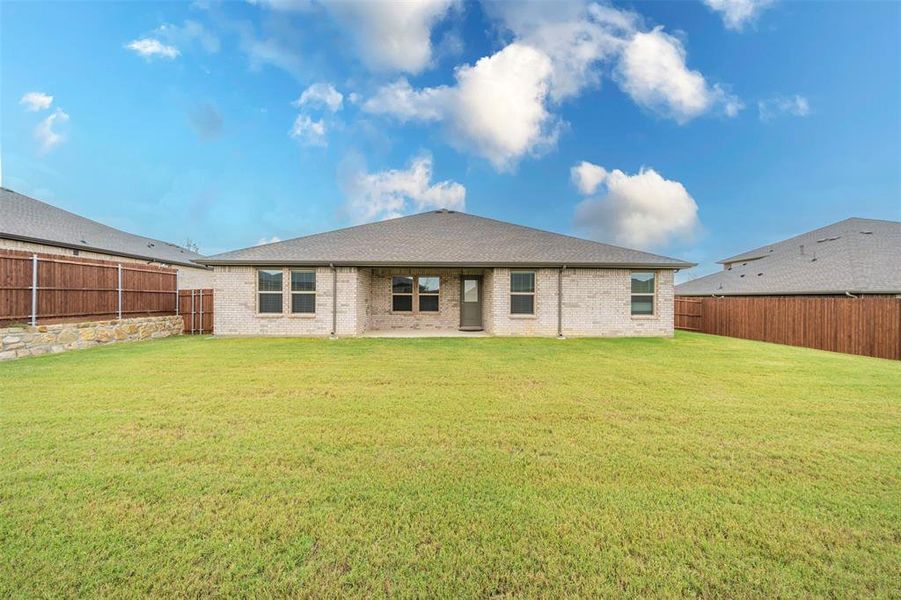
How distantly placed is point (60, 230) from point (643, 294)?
25.1m

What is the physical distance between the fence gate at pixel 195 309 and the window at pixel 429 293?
8485 millimetres

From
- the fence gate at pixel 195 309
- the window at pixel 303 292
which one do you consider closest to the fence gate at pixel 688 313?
the window at pixel 303 292

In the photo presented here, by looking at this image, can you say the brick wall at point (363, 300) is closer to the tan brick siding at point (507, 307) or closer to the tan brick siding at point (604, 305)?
the tan brick siding at point (507, 307)

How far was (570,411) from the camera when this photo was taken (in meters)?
4.95

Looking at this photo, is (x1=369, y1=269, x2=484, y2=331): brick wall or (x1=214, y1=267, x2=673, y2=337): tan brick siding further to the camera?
(x1=369, y1=269, x2=484, y2=331): brick wall

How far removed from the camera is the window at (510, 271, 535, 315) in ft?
44.2

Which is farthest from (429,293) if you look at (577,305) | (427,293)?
(577,305)

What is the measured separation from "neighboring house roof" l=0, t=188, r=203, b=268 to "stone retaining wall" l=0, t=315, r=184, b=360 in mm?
2994

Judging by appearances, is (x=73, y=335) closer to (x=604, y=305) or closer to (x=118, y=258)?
(x=118, y=258)

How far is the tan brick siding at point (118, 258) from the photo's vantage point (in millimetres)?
14281

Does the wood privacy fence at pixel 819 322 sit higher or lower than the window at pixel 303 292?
lower

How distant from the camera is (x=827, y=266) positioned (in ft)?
52.5

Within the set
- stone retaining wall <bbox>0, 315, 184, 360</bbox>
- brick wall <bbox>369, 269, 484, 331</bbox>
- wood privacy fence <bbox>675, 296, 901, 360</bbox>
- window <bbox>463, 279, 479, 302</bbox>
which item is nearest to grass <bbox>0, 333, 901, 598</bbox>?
stone retaining wall <bbox>0, 315, 184, 360</bbox>

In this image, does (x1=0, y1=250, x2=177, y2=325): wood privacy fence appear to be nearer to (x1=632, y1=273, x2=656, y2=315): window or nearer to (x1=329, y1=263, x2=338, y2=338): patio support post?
(x1=329, y1=263, x2=338, y2=338): patio support post
